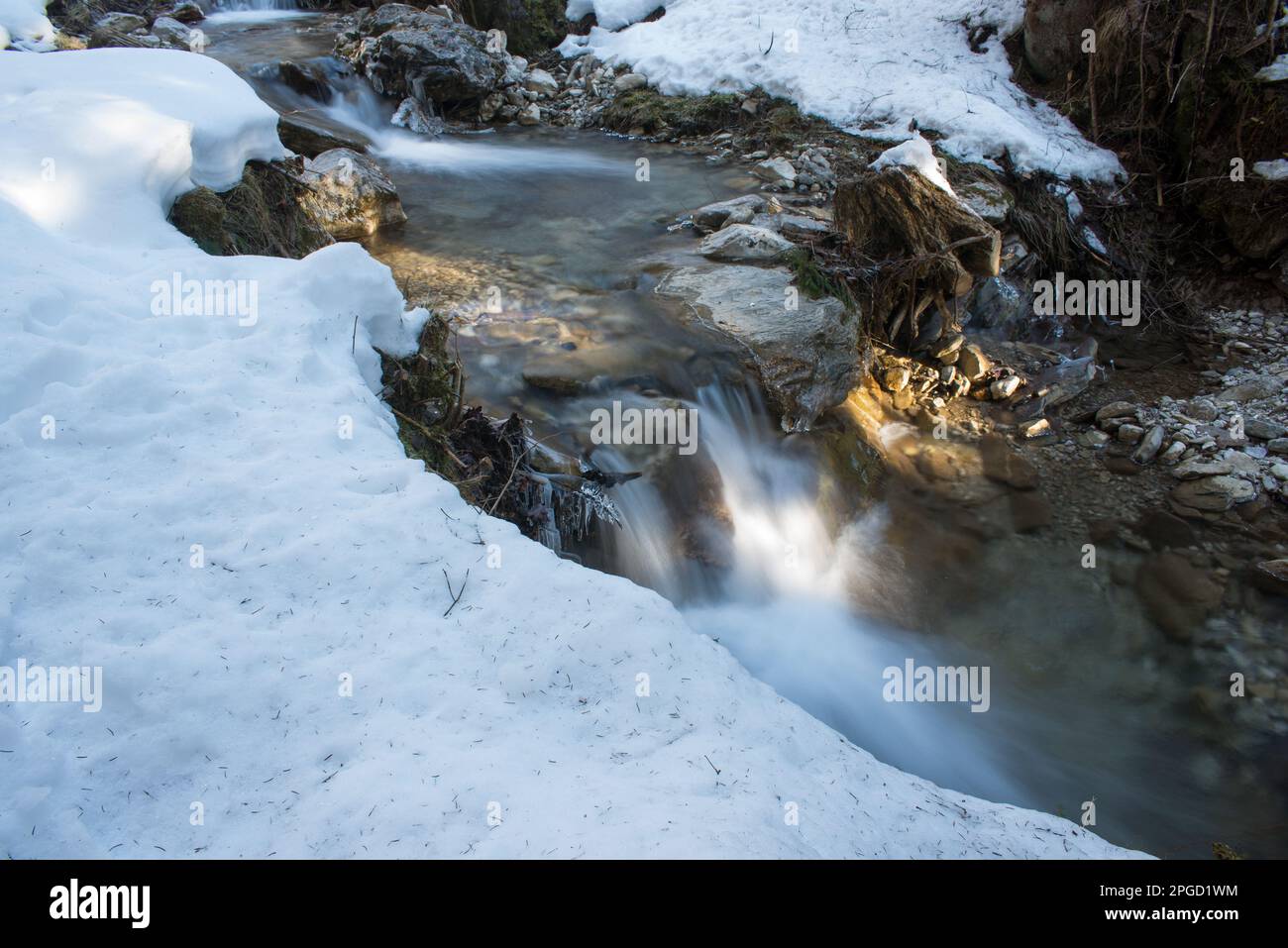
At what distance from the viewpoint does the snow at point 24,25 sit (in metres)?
7.02

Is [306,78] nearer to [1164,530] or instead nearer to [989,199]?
[989,199]

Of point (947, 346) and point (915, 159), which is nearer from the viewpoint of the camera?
point (915, 159)

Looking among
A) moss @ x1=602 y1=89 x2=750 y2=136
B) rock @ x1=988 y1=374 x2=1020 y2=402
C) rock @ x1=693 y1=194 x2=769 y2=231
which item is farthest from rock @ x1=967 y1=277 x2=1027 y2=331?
moss @ x1=602 y1=89 x2=750 y2=136

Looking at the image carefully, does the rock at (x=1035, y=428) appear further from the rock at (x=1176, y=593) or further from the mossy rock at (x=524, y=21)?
the mossy rock at (x=524, y=21)

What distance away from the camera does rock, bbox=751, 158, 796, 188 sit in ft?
32.9

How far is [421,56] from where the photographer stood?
38.1 ft

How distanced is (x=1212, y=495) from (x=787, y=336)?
12.8 feet

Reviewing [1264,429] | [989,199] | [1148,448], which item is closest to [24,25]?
[989,199]

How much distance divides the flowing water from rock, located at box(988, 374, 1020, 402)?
7.17ft

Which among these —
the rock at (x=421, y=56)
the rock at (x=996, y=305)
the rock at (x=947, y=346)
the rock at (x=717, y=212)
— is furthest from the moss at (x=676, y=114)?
the rock at (x=947, y=346)

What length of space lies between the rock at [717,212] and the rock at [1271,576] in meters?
5.97

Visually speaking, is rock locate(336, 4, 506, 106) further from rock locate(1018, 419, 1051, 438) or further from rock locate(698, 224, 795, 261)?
rock locate(1018, 419, 1051, 438)
